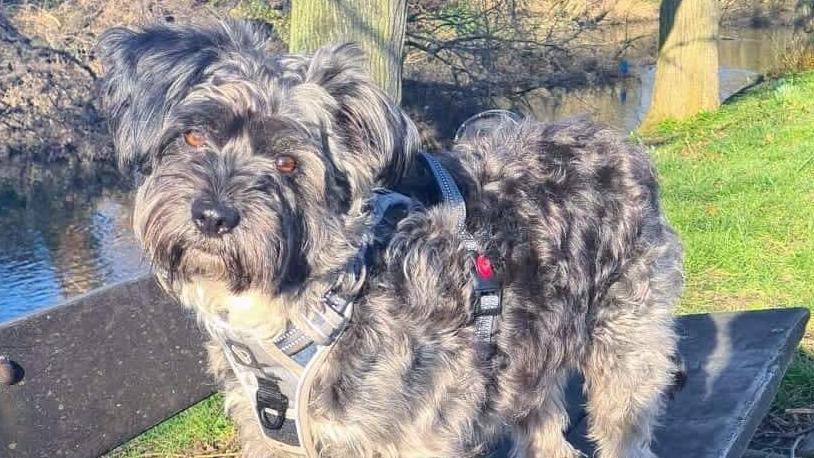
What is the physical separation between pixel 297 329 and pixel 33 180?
11626 mm

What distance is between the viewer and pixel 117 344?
3930 mm

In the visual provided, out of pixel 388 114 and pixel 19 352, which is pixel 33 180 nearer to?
pixel 19 352

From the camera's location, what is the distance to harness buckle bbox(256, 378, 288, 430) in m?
3.01

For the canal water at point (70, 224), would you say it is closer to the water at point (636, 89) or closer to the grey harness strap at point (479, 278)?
the water at point (636, 89)

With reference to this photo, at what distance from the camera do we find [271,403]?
9.93 ft

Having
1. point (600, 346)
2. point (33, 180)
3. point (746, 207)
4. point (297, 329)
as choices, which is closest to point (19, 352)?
point (297, 329)

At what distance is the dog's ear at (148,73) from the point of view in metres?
2.89

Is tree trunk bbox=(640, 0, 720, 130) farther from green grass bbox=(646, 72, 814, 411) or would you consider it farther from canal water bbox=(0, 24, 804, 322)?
canal water bbox=(0, 24, 804, 322)

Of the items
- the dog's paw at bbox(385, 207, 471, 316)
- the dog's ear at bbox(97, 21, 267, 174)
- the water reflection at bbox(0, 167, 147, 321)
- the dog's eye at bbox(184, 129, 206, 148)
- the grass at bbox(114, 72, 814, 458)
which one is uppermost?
the dog's ear at bbox(97, 21, 267, 174)

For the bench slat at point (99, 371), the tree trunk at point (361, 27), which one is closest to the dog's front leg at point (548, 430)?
the bench slat at point (99, 371)

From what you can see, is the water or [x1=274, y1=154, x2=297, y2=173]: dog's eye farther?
the water

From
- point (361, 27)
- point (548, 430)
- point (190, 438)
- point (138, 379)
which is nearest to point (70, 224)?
point (361, 27)

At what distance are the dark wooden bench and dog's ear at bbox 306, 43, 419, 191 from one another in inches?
54.5

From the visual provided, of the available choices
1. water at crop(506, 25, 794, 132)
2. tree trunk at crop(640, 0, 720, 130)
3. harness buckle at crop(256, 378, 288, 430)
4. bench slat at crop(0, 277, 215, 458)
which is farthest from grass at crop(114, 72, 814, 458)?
harness buckle at crop(256, 378, 288, 430)
